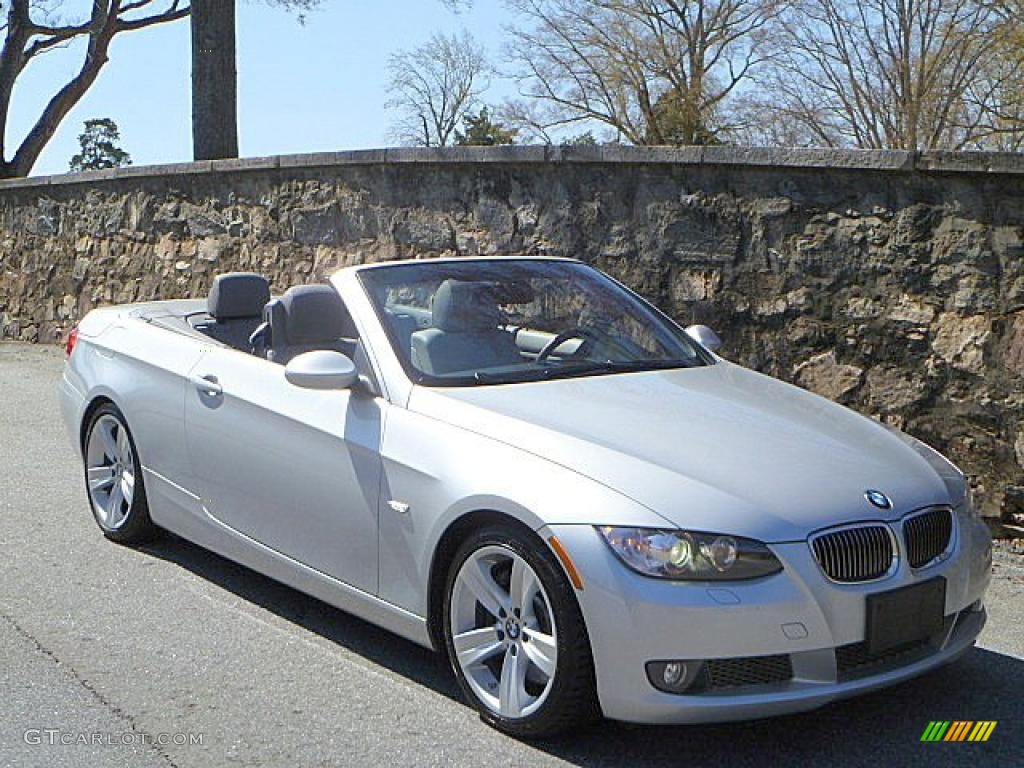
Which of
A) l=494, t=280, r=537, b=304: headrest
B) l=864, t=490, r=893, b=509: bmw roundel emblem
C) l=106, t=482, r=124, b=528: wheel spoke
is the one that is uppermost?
l=494, t=280, r=537, b=304: headrest

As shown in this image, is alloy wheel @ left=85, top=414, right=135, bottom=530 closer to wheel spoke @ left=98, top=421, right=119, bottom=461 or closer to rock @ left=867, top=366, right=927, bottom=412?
wheel spoke @ left=98, top=421, right=119, bottom=461

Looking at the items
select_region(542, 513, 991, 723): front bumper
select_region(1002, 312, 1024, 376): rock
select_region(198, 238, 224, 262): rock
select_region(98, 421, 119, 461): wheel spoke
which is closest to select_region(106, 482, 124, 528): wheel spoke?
select_region(98, 421, 119, 461): wheel spoke

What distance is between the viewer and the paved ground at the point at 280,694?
12.8 feet

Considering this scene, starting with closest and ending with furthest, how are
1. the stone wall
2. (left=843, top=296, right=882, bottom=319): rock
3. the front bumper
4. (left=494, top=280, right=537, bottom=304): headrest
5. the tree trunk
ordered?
the front bumper → (left=494, top=280, right=537, bottom=304): headrest → the stone wall → (left=843, top=296, right=882, bottom=319): rock → the tree trunk

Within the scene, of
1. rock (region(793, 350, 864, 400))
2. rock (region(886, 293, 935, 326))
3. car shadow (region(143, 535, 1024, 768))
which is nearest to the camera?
car shadow (region(143, 535, 1024, 768))

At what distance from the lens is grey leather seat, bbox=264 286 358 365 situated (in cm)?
541

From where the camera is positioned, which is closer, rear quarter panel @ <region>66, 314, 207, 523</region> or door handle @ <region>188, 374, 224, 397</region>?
door handle @ <region>188, 374, 224, 397</region>

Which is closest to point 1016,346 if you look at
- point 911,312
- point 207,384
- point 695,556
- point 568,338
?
point 911,312

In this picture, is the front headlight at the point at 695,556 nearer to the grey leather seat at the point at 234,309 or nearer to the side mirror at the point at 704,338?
the side mirror at the point at 704,338

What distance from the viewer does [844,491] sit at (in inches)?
154

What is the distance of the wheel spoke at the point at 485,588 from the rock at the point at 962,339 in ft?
11.8

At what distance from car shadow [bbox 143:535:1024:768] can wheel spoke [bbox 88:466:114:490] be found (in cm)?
196

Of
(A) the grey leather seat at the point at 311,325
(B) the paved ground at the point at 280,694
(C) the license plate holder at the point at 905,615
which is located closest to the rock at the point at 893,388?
(B) the paved ground at the point at 280,694

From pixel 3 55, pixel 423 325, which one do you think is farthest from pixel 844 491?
pixel 3 55
